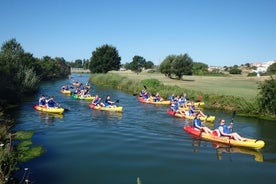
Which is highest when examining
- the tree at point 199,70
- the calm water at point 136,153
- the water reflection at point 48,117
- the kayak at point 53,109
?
the tree at point 199,70

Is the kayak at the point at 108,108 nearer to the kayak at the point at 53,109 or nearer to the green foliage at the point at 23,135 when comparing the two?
the kayak at the point at 53,109

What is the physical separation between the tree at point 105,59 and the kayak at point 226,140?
249ft

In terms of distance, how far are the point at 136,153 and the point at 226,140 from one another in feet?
18.9

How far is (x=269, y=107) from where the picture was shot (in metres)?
27.2

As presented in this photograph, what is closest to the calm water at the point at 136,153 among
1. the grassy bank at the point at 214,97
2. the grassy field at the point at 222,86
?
the grassy bank at the point at 214,97

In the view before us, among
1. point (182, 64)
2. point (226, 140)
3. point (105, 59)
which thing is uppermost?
point (105, 59)

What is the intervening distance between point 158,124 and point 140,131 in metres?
2.65

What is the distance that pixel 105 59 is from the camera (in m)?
94.9

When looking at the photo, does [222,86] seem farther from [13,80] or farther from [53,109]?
[53,109]

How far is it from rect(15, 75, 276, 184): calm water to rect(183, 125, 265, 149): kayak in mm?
432

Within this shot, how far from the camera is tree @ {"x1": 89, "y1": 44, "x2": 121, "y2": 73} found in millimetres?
95375

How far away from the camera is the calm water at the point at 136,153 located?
13102 millimetres

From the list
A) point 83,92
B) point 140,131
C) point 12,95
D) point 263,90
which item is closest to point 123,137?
point 140,131

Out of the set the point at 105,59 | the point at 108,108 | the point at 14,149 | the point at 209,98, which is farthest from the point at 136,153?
the point at 105,59
